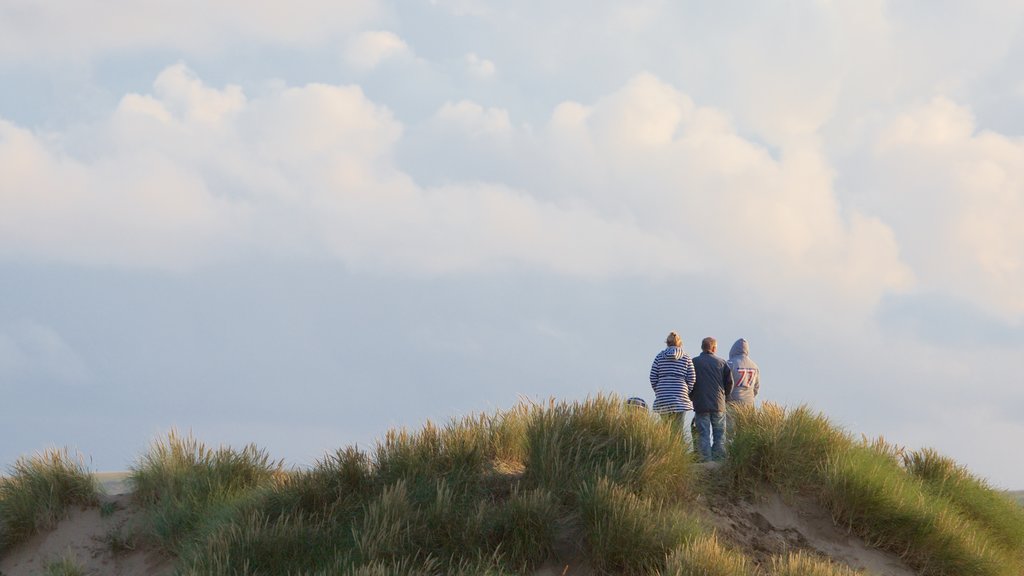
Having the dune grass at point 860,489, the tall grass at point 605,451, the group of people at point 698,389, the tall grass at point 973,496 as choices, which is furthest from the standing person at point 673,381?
the tall grass at point 973,496

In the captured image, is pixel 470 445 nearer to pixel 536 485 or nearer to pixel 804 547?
pixel 536 485

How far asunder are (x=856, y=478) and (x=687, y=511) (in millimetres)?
2586

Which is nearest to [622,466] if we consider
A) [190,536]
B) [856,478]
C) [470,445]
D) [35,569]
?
[470,445]

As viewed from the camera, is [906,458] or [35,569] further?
[906,458]

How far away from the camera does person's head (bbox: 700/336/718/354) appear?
1595 cm

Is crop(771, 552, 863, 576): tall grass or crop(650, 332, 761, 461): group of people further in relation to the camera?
crop(650, 332, 761, 461): group of people

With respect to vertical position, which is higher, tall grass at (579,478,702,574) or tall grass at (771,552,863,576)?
tall grass at (579,478,702,574)

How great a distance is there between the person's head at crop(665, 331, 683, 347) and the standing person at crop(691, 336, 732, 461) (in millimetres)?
448

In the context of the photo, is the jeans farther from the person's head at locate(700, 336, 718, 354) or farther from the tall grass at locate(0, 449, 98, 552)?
the tall grass at locate(0, 449, 98, 552)

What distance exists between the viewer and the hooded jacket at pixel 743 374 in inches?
654

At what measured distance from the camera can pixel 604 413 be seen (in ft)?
42.1

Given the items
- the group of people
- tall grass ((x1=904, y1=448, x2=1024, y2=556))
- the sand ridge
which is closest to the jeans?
the group of people

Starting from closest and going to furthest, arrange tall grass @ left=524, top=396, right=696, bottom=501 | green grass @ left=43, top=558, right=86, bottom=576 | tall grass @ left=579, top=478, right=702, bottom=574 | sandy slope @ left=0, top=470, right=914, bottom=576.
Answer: tall grass @ left=579, top=478, right=702, bottom=574 → tall grass @ left=524, top=396, right=696, bottom=501 → sandy slope @ left=0, top=470, right=914, bottom=576 → green grass @ left=43, top=558, right=86, bottom=576

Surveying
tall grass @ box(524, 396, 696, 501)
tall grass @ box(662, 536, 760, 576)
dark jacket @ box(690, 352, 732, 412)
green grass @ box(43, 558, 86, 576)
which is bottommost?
green grass @ box(43, 558, 86, 576)
